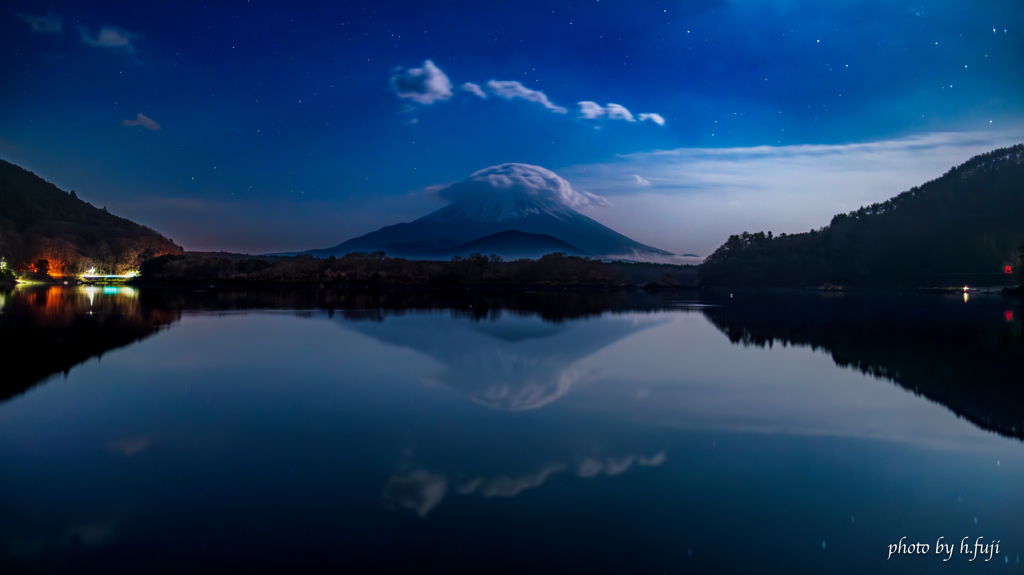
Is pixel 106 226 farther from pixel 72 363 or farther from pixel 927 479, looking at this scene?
pixel 927 479

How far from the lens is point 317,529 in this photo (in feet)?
14.4

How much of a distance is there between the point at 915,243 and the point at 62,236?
215 m

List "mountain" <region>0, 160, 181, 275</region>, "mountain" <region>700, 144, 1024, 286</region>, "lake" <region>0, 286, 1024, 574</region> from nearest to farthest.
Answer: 1. "lake" <region>0, 286, 1024, 574</region>
2. "mountain" <region>700, 144, 1024, 286</region>
3. "mountain" <region>0, 160, 181, 275</region>

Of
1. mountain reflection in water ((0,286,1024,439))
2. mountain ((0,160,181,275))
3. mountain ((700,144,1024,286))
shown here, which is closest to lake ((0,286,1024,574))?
mountain reflection in water ((0,286,1024,439))

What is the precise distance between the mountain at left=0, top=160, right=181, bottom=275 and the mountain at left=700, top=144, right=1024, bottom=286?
5156 inches

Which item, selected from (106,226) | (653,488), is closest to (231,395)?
(653,488)

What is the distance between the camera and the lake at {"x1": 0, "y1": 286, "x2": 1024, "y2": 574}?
13.8 feet

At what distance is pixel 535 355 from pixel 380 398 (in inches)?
247

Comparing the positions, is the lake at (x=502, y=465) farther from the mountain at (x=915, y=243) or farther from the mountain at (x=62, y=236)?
the mountain at (x=62, y=236)

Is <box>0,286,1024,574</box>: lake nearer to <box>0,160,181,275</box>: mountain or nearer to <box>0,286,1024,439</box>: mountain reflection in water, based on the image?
<box>0,286,1024,439</box>: mountain reflection in water

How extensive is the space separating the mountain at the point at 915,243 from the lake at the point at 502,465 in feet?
296

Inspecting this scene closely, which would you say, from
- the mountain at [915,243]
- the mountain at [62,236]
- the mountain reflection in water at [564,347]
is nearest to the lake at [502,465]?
the mountain reflection in water at [564,347]

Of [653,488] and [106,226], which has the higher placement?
[106,226]

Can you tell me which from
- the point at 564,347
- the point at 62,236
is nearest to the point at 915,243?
the point at 564,347
